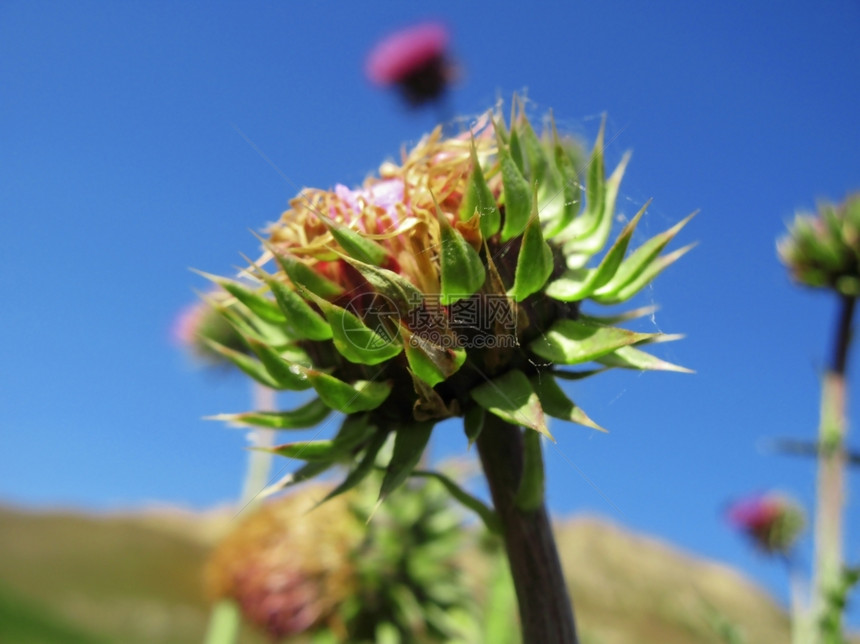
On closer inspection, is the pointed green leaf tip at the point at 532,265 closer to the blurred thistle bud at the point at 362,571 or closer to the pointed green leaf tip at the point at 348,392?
the pointed green leaf tip at the point at 348,392

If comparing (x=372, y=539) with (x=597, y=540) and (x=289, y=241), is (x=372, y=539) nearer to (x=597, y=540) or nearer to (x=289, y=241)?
(x=289, y=241)

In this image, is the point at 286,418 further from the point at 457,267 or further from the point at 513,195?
the point at 513,195

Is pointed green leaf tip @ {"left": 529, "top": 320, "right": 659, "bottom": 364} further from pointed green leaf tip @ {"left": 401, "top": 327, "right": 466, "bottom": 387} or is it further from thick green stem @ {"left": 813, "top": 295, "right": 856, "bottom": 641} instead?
thick green stem @ {"left": 813, "top": 295, "right": 856, "bottom": 641}

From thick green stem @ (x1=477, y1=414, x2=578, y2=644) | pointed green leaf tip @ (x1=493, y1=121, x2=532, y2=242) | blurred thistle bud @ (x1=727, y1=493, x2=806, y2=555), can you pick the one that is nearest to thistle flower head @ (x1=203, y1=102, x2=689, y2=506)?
pointed green leaf tip @ (x1=493, y1=121, x2=532, y2=242)

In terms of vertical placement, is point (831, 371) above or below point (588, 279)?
above

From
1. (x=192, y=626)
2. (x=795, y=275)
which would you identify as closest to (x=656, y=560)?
(x=192, y=626)

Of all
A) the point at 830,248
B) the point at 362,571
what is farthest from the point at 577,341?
the point at 830,248
